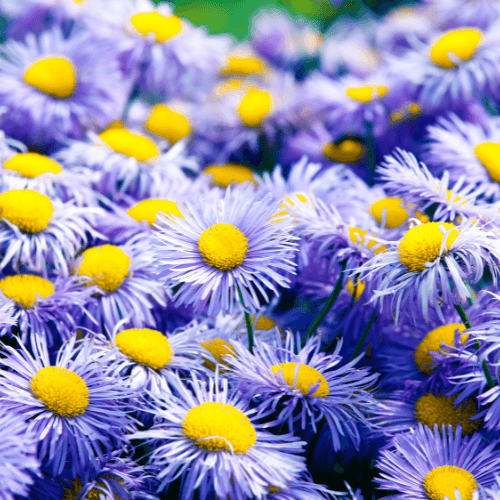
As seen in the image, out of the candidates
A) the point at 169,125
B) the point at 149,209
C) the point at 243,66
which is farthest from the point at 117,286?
the point at 243,66

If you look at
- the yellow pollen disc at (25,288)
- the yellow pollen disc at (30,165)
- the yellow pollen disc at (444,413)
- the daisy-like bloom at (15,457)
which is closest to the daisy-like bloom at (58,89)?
the yellow pollen disc at (30,165)

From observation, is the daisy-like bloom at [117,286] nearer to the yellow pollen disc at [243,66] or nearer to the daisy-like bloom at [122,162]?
the daisy-like bloom at [122,162]

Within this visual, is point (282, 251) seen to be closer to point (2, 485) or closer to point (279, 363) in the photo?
point (279, 363)

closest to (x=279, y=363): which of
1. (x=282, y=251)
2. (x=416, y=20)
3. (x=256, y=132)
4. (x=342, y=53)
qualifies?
(x=282, y=251)

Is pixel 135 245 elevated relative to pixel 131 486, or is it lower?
elevated

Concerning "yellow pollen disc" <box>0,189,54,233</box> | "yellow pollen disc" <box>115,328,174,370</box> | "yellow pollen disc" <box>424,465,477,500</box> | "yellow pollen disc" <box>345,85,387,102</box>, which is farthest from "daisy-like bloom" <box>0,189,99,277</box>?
"yellow pollen disc" <box>345,85,387,102</box>

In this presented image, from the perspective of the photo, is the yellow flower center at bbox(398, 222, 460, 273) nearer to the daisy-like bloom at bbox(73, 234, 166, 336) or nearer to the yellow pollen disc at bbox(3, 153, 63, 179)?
the daisy-like bloom at bbox(73, 234, 166, 336)
